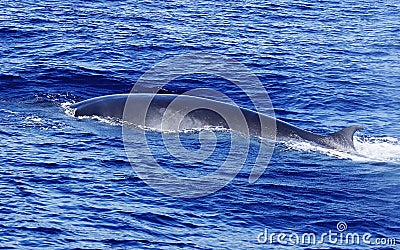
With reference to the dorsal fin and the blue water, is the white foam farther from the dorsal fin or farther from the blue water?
the dorsal fin

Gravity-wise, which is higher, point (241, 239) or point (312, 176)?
point (312, 176)

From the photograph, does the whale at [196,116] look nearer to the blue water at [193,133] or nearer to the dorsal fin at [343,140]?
the dorsal fin at [343,140]

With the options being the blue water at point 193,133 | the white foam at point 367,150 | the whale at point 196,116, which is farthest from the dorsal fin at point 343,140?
the blue water at point 193,133

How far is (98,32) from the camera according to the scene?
43.2m

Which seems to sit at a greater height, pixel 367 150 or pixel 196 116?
pixel 196 116

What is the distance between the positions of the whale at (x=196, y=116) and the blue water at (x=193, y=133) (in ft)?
1.75

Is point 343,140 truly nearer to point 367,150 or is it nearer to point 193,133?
point 367,150

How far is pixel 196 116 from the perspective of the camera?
94.1 ft

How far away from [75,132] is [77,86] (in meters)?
6.96

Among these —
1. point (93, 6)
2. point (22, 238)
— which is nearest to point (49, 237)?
point (22, 238)

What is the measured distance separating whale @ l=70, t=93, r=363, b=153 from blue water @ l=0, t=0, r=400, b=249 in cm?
53

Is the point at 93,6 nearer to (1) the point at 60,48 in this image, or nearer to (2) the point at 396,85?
(1) the point at 60,48

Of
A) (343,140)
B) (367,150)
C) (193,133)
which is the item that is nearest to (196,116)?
(193,133)

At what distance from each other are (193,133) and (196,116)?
2.58 ft
